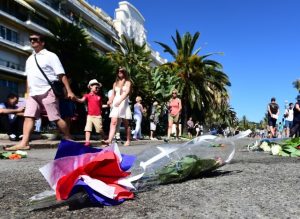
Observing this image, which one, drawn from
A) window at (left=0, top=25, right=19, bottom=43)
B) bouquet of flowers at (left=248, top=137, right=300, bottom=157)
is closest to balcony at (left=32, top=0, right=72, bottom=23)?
window at (left=0, top=25, right=19, bottom=43)

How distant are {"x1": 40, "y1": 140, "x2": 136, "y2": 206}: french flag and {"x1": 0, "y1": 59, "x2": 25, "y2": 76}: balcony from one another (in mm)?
40523

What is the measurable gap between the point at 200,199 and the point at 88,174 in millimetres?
636

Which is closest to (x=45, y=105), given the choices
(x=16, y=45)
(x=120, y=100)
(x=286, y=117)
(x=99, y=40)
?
(x=120, y=100)

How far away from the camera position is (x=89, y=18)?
196 ft

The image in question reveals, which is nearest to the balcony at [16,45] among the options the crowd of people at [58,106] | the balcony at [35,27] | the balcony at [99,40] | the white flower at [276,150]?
the balcony at [35,27]

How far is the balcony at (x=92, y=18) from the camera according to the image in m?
56.0

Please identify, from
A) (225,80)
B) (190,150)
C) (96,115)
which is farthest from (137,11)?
(190,150)

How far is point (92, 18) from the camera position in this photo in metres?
60.3

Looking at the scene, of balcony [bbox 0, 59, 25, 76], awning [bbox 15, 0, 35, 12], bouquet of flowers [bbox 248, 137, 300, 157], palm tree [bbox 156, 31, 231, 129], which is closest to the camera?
bouquet of flowers [bbox 248, 137, 300, 157]

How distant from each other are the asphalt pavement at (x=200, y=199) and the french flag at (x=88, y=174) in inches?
2.9

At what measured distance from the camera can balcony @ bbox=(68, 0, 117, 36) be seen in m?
56.0

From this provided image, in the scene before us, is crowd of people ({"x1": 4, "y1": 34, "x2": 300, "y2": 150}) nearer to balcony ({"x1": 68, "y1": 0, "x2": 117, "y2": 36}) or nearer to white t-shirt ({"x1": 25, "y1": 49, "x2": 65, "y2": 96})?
white t-shirt ({"x1": 25, "y1": 49, "x2": 65, "y2": 96})

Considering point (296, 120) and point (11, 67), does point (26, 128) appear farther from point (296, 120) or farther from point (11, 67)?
point (11, 67)

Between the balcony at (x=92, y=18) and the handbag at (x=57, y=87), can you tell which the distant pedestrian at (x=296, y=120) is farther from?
the balcony at (x=92, y=18)
